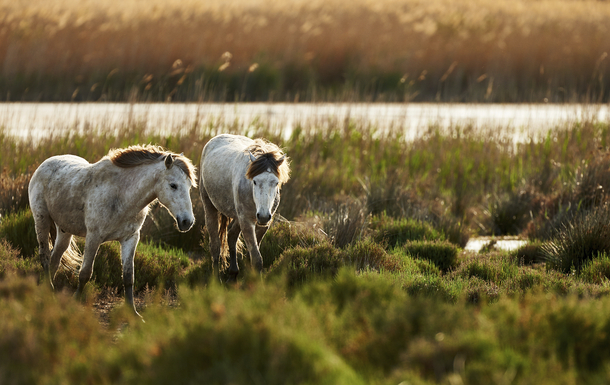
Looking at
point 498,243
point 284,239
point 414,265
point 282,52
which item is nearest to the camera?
point 414,265

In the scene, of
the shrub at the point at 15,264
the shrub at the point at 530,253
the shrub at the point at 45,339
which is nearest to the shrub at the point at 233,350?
the shrub at the point at 45,339

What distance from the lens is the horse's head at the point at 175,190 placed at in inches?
212

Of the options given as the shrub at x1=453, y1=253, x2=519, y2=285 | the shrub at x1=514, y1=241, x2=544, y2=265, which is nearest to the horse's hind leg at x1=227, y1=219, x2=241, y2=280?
the shrub at x1=453, y1=253, x2=519, y2=285

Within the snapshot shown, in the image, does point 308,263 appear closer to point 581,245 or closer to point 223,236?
point 223,236

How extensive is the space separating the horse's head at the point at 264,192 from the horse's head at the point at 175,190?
656mm

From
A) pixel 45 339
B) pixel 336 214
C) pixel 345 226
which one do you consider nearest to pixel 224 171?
pixel 345 226

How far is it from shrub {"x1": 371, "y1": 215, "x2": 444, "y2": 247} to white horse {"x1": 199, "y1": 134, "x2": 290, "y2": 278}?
2.02m

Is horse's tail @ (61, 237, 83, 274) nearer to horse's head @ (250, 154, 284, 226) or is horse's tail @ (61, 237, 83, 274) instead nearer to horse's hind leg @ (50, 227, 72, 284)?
horse's hind leg @ (50, 227, 72, 284)

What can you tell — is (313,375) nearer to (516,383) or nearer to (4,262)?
(516,383)

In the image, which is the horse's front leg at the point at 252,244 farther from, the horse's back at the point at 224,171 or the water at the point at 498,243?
the water at the point at 498,243

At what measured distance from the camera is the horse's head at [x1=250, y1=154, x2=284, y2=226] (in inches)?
228

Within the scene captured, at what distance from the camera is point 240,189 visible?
6.42 meters

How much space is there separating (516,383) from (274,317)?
1334 mm

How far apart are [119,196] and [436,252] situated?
3950mm
